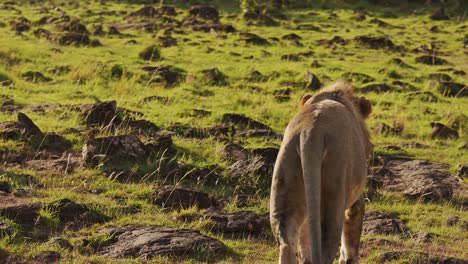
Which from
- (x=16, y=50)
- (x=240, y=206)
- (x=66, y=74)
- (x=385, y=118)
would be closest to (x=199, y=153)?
(x=240, y=206)

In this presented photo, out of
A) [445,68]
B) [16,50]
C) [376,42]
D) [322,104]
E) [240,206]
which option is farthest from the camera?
[376,42]

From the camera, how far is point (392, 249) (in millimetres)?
7418

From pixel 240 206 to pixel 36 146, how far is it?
3.01 meters

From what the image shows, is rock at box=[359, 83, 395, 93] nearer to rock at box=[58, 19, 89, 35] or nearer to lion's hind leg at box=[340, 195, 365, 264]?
rock at box=[58, 19, 89, 35]

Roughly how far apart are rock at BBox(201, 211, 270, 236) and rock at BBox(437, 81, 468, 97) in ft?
32.3

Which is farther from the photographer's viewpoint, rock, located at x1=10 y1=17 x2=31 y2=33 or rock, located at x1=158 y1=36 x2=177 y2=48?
rock, located at x1=10 y1=17 x2=31 y2=33

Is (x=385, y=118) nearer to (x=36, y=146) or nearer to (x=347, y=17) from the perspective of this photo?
(x=36, y=146)

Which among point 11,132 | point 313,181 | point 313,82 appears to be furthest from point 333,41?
point 313,181

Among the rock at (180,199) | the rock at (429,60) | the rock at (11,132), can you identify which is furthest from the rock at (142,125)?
the rock at (429,60)

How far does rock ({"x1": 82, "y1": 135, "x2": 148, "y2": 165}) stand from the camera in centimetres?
941

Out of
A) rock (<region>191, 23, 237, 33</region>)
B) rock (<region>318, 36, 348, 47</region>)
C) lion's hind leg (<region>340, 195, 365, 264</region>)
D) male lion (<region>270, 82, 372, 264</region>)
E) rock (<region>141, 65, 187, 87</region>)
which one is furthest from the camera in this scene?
rock (<region>191, 23, 237, 33</region>)

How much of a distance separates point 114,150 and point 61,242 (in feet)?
9.51

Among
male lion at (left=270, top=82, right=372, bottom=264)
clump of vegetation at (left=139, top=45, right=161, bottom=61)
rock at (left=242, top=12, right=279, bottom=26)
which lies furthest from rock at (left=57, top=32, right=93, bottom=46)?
male lion at (left=270, top=82, right=372, bottom=264)

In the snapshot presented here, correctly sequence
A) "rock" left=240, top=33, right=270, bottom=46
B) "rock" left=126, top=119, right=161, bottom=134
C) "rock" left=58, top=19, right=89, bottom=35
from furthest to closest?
"rock" left=58, top=19, right=89, bottom=35 → "rock" left=240, top=33, right=270, bottom=46 → "rock" left=126, top=119, right=161, bottom=134
